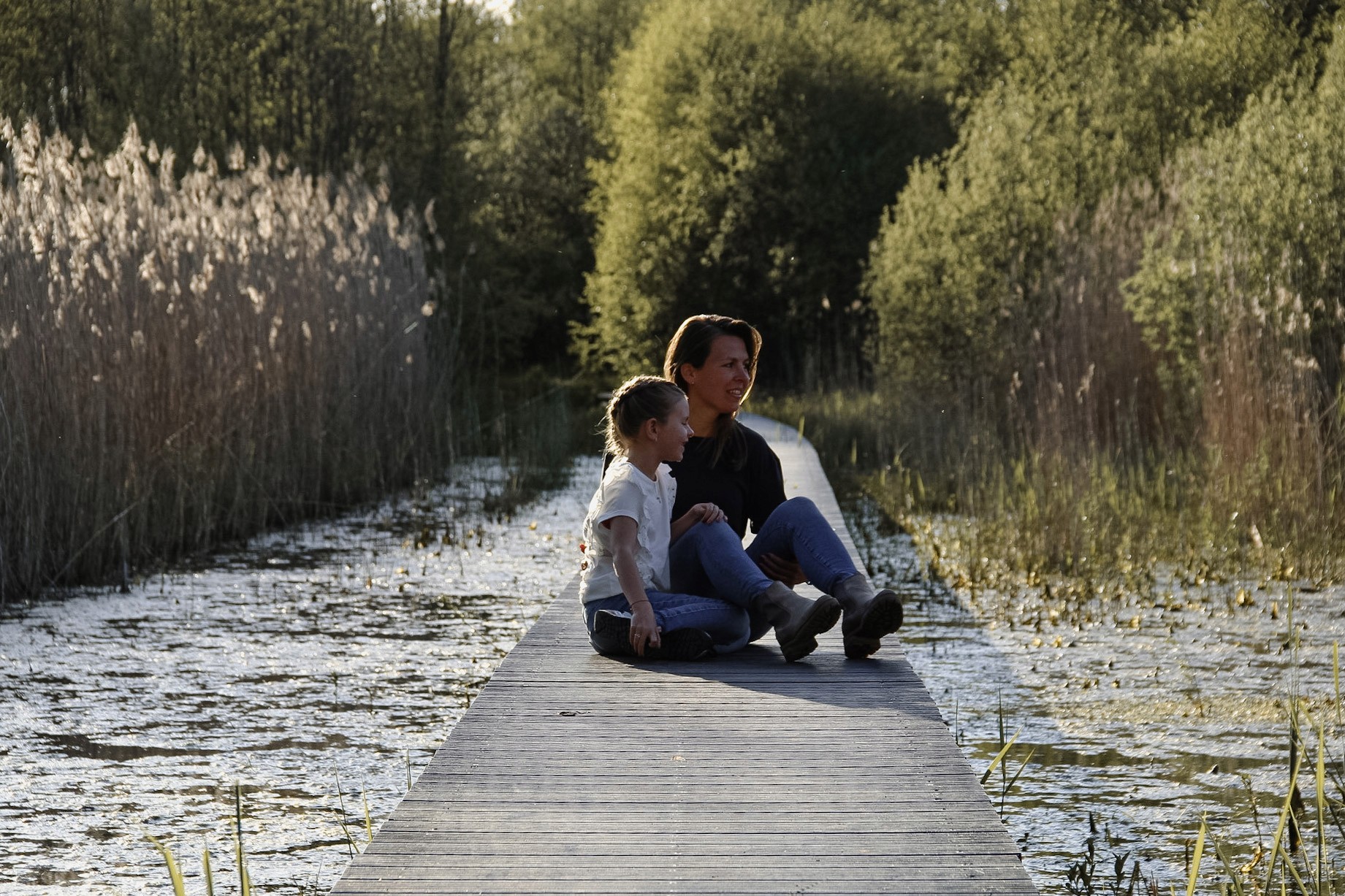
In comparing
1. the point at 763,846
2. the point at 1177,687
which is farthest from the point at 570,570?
the point at 763,846

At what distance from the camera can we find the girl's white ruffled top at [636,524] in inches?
157

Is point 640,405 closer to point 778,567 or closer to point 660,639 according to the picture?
point 660,639

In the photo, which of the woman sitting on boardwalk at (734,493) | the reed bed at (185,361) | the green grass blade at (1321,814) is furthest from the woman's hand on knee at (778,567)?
the reed bed at (185,361)

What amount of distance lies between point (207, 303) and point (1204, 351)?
4.94 meters

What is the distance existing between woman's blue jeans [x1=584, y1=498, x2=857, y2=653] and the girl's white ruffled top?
0.05 m

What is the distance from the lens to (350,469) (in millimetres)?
9555

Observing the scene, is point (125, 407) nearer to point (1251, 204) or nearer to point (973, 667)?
point (973, 667)

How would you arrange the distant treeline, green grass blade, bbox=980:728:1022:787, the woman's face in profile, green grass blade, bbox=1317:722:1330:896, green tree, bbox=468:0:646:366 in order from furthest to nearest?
green tree, bbox=468:0:646:366
the distant treeline
the woman's face in profile
green grass blade, bbox=980:728:1022:787
green grass blade, bbox=1317:722:1330:896

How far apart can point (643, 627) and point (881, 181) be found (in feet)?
59.1

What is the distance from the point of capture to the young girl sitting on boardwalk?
396 cm

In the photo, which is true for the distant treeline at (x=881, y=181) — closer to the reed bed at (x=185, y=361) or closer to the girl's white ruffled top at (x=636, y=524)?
the reed bed at (x=185, y=361)

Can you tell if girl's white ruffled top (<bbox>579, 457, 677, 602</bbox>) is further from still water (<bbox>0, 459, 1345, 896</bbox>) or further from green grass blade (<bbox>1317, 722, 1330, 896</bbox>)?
green grass blade (<bbox>1317, 722, 1330, 896</bbox>)

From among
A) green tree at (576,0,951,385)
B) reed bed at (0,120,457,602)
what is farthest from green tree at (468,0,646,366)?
reed bed at (0,120,457,602)

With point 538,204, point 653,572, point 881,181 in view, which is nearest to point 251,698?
point 653,572
